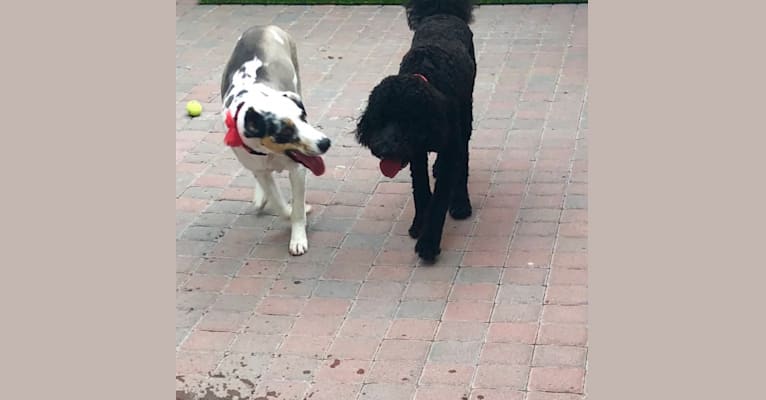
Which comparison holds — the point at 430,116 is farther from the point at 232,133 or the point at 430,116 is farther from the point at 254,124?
the point at 232,133

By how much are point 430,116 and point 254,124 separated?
887mm

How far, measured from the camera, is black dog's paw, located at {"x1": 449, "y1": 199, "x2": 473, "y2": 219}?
6.41 meters

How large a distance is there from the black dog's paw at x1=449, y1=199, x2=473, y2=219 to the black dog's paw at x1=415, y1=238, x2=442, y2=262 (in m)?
0.50

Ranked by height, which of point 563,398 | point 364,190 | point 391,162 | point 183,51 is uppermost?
point 391,162

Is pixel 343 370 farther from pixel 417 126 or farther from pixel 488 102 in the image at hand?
pixel 488 102

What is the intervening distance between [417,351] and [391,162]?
0.98 m

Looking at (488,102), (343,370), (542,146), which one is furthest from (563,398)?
(488,102)

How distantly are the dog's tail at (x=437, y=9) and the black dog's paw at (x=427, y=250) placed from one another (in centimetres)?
136

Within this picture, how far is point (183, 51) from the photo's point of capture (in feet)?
32.2

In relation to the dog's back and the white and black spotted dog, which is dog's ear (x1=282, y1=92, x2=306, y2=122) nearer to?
the white and black spotted dog

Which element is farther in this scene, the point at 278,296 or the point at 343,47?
the point at 343,47

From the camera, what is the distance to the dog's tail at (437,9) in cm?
638

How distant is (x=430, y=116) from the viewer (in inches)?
212

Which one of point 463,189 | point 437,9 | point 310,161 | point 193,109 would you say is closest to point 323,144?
point 310,161
